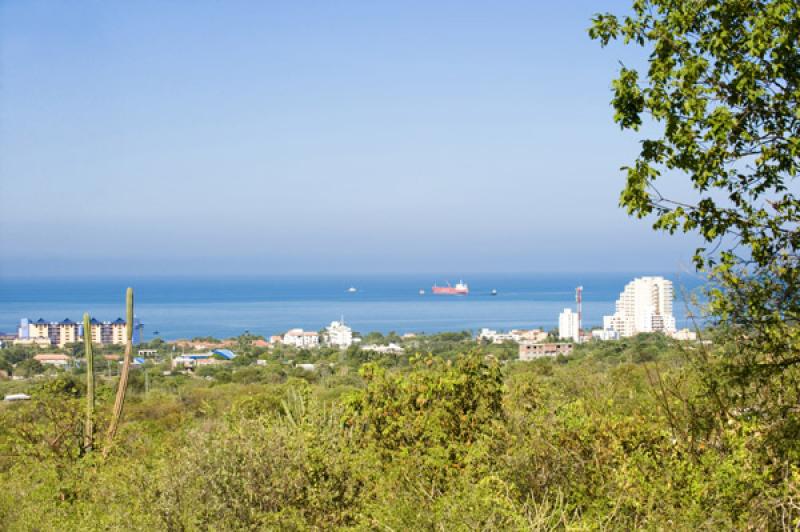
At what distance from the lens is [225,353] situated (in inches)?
2394

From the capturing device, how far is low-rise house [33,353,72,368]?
51.4 m

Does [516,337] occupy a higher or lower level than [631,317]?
lower

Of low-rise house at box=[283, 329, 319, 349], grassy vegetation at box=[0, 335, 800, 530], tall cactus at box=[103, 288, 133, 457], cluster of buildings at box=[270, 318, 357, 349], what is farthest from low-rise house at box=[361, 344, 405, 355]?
grassy vegetation at box=[0, 335, 800, 530]

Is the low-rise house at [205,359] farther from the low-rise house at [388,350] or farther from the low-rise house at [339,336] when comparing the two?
the low-rise house at [339,336]

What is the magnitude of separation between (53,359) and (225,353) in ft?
37.7

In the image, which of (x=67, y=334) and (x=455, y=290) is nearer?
(x=67, y=334)

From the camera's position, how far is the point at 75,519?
11.1 m

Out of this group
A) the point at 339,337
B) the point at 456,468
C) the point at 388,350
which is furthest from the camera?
the point at 339,337

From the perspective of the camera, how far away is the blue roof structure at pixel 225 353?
57.6 metres

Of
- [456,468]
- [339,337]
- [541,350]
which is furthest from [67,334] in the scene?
[456,468]

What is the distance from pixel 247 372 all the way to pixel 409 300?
135 m

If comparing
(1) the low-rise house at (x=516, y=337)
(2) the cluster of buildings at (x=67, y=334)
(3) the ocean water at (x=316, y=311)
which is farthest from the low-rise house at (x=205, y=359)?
(3) the ocean water at (x=316, y=311)

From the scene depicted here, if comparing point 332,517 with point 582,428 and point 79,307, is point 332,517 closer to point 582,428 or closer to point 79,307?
Result: point 582,428

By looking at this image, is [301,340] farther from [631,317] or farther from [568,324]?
[631,317]
